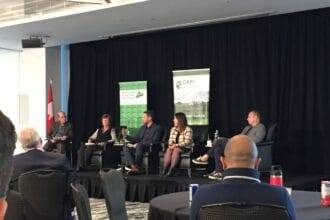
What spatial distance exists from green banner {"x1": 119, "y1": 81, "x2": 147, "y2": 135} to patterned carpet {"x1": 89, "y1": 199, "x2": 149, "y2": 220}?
2038mm

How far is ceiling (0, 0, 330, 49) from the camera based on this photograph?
21.7ft

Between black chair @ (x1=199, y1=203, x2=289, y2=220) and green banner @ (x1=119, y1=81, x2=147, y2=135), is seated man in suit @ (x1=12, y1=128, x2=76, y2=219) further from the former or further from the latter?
green banner @ (x1=119, y1=81, x2=147, y2=135)

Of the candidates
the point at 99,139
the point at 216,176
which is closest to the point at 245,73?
the point at 216,176

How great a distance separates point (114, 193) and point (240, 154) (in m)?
1.03

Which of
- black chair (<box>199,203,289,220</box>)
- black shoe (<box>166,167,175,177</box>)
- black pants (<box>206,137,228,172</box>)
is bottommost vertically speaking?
black shoe (<box>166,167,175,177</box>)

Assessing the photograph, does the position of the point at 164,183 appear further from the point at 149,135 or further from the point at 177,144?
the point at 149,135

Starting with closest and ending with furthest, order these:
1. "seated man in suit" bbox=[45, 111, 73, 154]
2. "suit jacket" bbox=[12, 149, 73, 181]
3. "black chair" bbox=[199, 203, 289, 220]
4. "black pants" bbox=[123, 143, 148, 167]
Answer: "black chair" bbox=[199, 203, 289, 220]
"suit jacket" bbox=[12, 149, 73, 181]
"black pants" bbox=[123, 143, 148, 167]
"seated man in suit" bbox=[45, 111, 73, 154]

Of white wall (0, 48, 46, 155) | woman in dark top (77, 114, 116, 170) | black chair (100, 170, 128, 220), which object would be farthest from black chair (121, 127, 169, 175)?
black chair (100, 170, 128, 220)

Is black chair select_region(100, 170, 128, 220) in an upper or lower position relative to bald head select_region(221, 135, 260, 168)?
lower

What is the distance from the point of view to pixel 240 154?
2031 mm

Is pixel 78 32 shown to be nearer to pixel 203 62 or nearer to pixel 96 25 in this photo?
pixel 96 25

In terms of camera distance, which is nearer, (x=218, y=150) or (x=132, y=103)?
(x=218, y=150)

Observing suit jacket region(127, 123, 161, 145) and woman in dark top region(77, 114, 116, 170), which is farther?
woman in dark top region(77, 114, 116, 170)

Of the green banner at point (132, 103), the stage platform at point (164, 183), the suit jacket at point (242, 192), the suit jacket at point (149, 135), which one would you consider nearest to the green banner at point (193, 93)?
the green banner at point (132, 103)
